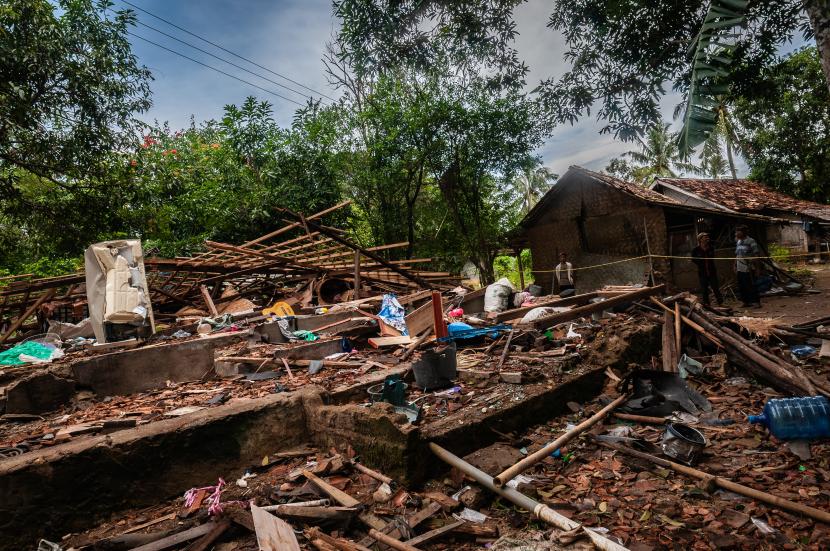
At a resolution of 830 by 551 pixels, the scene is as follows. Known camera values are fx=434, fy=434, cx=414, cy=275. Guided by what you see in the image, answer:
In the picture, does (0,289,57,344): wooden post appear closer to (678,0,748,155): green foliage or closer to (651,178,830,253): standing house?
(678,0,748,155): green foliage

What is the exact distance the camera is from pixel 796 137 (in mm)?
19016

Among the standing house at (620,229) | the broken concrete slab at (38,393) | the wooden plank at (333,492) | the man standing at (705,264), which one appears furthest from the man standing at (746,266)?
the broken concrete slab at (38,393)

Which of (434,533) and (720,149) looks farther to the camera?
(720,149)

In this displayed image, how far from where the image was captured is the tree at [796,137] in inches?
693

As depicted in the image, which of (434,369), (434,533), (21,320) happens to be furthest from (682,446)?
(21,320)

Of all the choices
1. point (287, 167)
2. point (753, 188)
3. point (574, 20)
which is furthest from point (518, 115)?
point (753, 188)

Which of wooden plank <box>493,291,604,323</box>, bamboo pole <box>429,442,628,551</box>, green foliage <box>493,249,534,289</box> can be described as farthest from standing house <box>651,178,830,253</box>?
bamboo pole <box>429,442,628,551</box>

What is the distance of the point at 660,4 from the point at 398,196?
13.7m

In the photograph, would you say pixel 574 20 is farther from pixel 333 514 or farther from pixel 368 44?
pixel 333 514

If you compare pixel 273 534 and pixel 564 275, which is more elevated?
pixel 564 275

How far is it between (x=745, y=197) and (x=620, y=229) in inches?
271

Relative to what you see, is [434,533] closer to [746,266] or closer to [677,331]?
[677,331]

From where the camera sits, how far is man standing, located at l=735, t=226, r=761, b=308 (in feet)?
33.7

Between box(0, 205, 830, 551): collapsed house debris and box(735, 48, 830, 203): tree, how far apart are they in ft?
53.5
